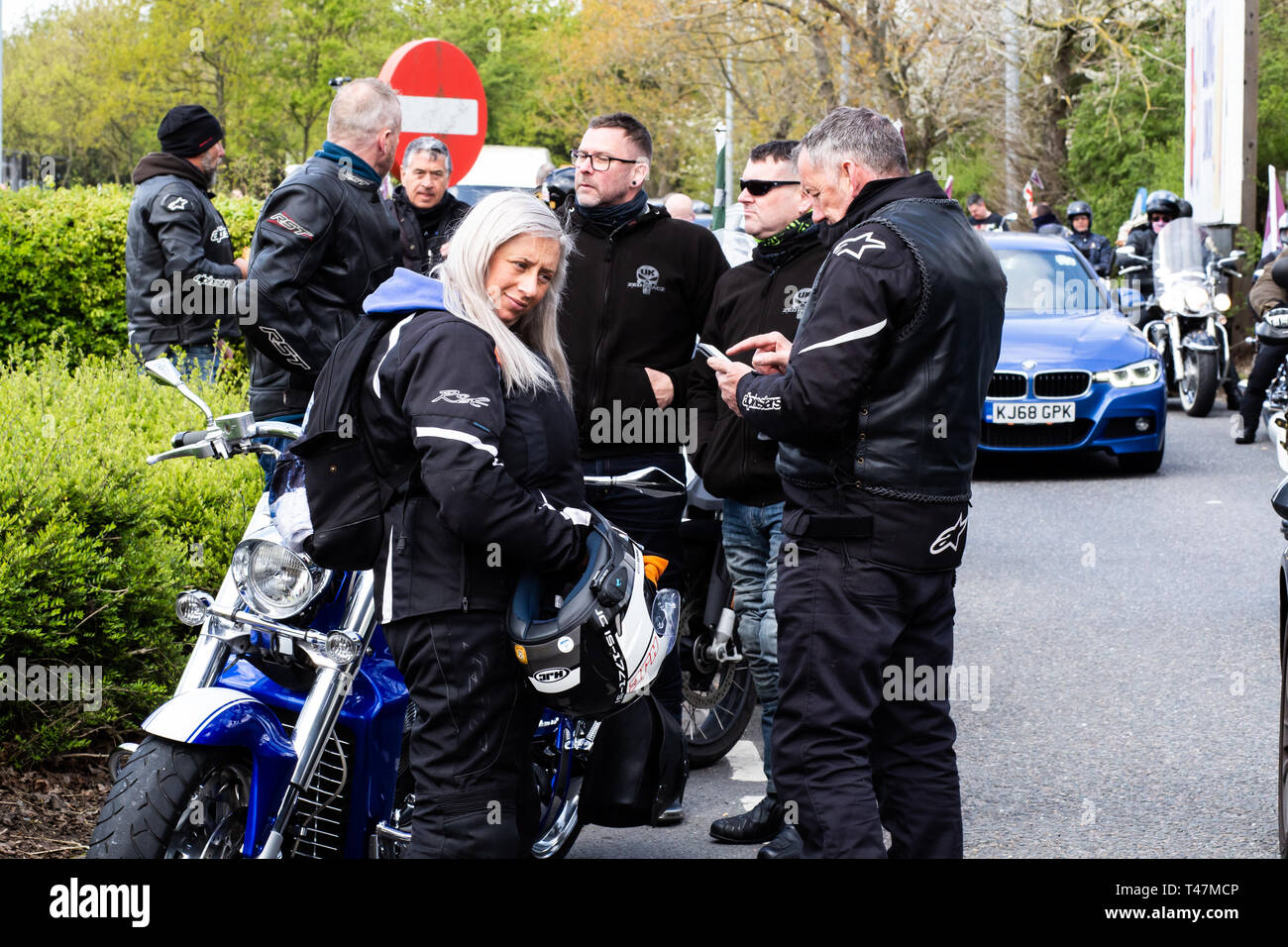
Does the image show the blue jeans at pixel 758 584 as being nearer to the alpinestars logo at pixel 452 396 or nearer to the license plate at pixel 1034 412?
the alpinestars logo at pixel 452 396

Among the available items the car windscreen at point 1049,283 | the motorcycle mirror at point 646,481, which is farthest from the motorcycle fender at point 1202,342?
the motorcycle mirror at point 646,481

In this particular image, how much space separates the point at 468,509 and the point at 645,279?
210 centimetres

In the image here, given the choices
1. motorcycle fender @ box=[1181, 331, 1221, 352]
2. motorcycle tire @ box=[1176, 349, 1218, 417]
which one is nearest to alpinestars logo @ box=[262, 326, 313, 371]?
motorcycle fender @ box=[1181, 331, 1221, 352]

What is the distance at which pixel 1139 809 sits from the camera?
5.17m

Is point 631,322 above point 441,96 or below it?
below

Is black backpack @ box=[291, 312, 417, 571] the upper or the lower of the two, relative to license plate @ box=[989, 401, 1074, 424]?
upper

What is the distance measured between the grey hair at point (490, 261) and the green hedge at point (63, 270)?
20.8 feet

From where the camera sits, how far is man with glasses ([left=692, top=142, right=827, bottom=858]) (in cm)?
497

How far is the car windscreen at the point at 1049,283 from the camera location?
524 inches

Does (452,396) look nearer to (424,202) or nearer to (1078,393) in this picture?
(424,202)

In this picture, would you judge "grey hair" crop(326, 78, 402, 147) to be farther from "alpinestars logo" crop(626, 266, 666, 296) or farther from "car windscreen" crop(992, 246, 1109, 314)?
"car windscreen" crop(992, 246, 1109, 314)
